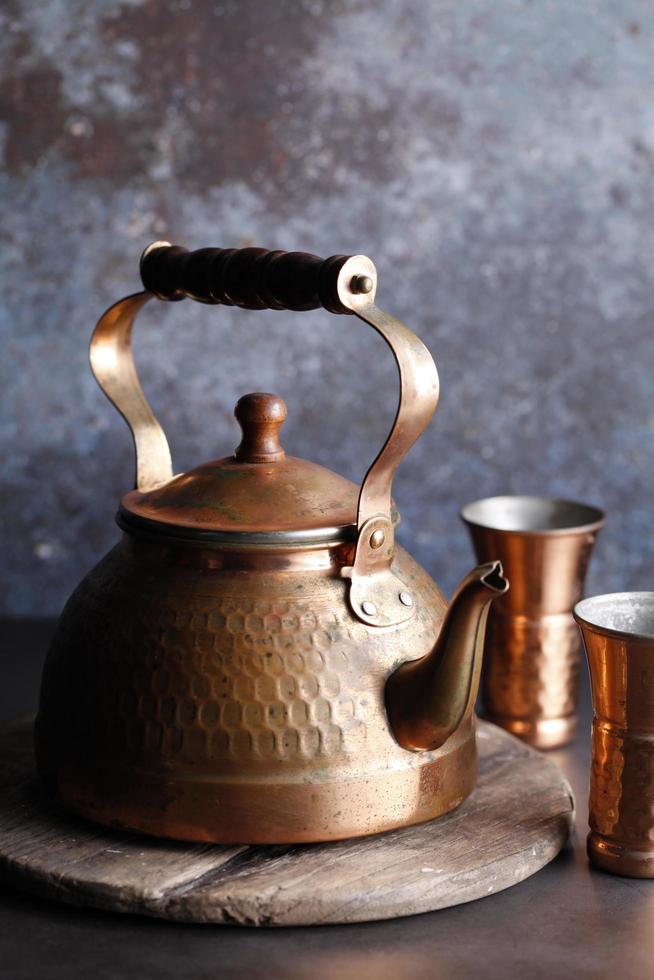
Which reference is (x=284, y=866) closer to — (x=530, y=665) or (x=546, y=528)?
(x=530, y=665)

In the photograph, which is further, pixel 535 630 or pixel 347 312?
pixel 535 630

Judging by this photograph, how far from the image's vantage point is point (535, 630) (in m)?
1.46

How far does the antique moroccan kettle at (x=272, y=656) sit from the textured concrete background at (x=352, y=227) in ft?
2.35

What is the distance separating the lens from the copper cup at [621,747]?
1.06 metres

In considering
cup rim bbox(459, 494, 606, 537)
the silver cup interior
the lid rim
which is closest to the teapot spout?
the lid rim

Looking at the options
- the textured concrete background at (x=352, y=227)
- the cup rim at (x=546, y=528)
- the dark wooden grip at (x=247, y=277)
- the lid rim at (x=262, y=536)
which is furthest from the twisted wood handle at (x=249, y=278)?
the textured concrete background at (x=352, y=227)

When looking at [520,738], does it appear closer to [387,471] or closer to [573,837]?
[573,837]

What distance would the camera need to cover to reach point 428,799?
1107 millimetres

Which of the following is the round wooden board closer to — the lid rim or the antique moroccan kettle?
the antique moroccan kettle

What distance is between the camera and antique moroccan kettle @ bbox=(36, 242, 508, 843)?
1.04 metres

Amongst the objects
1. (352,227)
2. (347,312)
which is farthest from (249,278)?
(352,227)

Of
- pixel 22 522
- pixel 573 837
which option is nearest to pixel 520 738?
pixel 573 837

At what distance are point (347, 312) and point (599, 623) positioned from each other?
348mm

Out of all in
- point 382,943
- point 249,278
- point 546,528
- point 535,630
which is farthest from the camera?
point 546,528
